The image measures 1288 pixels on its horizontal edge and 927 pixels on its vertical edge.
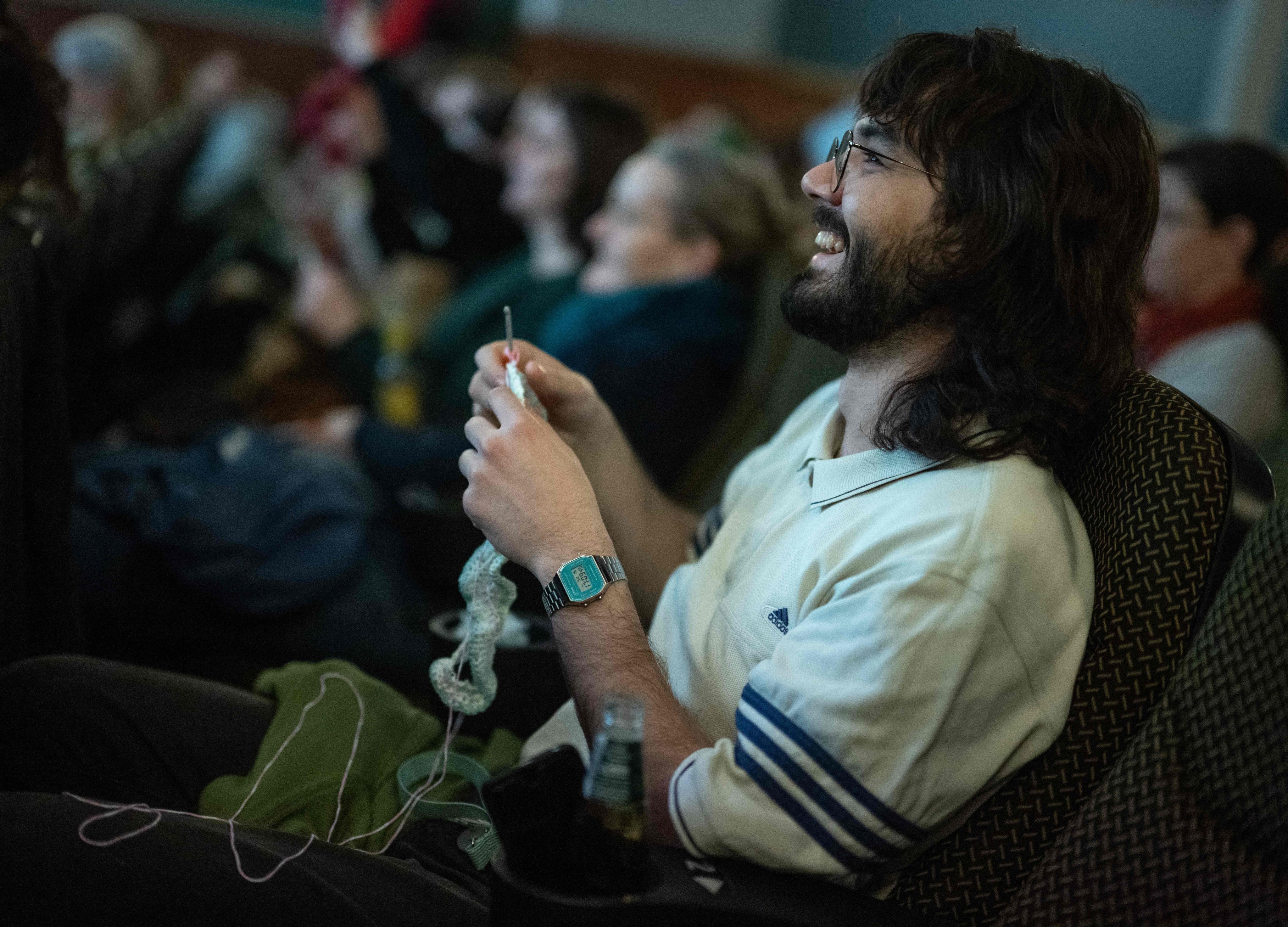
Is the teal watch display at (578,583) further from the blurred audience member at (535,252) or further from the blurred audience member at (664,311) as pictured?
the blurred audience member at (535,252)

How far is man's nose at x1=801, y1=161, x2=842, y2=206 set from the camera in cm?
110

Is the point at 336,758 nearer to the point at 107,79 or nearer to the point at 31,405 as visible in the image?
the point at 31,405

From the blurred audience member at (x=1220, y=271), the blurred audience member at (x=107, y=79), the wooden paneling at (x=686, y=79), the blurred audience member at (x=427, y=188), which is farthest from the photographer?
the wooden paneling at (x=686, y=79)

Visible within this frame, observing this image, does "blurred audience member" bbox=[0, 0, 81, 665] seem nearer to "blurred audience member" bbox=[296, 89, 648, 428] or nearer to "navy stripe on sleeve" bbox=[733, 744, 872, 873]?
"navy stripe on sleeve" bbox=[733, 744, 872, 873]

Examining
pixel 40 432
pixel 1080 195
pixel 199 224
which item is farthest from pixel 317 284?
pixel 1080 195

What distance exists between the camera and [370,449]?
2.20 m

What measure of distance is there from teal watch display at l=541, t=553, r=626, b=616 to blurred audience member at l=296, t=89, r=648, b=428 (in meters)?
1.48

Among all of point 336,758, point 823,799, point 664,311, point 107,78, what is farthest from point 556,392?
point 107,78

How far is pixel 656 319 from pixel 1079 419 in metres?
1.20

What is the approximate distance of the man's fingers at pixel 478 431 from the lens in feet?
3.54

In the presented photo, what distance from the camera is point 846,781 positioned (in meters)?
0.84

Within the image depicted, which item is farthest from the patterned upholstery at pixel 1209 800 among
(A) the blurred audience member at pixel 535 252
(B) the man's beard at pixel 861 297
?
(A) the blurred audience member at pixel 535 252

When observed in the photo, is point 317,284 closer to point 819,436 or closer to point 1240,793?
point 819,436

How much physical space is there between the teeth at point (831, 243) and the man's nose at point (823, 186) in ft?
0.10
